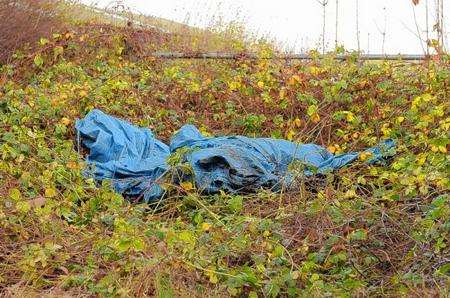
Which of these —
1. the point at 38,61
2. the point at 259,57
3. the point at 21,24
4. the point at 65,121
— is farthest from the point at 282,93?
the point at 21,24

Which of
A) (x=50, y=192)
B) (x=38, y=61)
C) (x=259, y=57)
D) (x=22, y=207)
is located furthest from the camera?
(x=38, y=61)

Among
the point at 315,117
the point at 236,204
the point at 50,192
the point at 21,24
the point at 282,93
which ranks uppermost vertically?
the point at 21,24

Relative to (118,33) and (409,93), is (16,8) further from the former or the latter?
(409,93)

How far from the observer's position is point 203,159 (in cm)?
552

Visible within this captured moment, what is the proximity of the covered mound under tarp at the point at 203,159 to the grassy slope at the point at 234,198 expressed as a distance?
0.18 metres

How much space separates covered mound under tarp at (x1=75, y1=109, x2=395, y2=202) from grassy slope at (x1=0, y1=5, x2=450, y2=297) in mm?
179

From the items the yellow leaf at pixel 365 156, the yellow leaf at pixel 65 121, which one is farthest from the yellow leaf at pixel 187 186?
the yellow leaf at pixel 65 121

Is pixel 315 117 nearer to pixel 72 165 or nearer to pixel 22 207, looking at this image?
pixel 72 165

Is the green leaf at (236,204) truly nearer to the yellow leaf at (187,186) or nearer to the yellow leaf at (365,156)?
the yellow leaf at (187,186)

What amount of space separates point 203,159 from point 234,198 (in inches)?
24.8

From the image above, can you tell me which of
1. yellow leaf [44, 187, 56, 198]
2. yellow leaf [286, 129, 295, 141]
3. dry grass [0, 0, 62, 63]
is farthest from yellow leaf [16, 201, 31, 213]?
dry grass [0, 0, 62, 63]

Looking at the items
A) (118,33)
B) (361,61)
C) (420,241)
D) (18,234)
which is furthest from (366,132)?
(118,33)

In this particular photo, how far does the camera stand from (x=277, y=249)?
149 inches

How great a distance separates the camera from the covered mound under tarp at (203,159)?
17.9 feet
